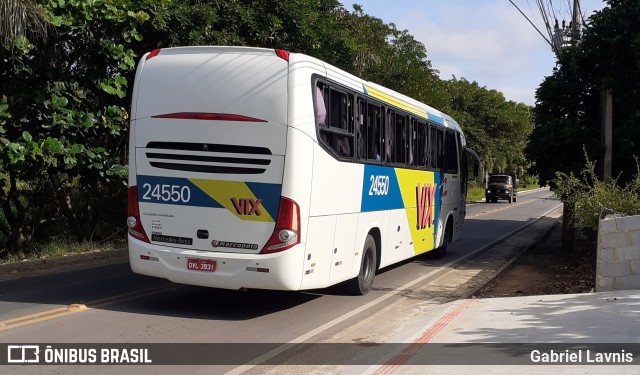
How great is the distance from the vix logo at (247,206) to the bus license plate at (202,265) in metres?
0.74

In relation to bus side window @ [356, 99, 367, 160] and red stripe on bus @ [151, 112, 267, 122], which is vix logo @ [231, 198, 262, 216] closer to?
red stripe on bus @ [151, 112, 267, 122]

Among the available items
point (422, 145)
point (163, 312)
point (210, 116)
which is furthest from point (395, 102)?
point (163, 312)

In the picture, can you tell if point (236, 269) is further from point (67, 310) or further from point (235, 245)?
point (67, 310)

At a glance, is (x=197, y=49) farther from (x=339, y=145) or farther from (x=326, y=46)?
(x=326, y=46)

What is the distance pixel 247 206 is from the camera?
937 cm

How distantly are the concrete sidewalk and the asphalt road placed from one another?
3.39 ft

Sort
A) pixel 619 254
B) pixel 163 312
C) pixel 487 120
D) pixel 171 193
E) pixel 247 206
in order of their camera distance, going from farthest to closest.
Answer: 1. pixel 487 120
2. pixel 619 254
3. pixel 163 312
4. pixel 171 193
5. pixel 247 206

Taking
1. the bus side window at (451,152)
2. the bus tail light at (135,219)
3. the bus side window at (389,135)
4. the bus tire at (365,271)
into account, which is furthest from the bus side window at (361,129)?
the bus side window at (451,152)

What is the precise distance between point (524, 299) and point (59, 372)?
22.2 ft

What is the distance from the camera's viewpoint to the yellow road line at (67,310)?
8.84 meters

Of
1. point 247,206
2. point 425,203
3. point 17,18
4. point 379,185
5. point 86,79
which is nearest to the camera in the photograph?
point 247,206

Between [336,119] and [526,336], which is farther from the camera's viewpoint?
[336,119]

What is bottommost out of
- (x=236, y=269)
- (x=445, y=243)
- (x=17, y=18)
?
(x=445, y=243)

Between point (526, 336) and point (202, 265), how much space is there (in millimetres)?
4043
